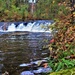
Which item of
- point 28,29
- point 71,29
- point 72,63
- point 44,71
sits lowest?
point 28,29

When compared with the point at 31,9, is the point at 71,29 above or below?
above

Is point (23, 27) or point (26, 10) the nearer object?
point (23, 27)

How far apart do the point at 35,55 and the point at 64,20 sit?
2.62 metres

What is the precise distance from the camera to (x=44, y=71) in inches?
315

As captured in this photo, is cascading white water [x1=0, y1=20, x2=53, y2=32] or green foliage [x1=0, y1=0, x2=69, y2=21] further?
green foliage [x1=0, y1=0, x2=69, y2=21]

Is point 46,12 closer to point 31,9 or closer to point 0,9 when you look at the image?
point 31,9

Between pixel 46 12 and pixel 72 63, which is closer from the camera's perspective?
pixel 72 63

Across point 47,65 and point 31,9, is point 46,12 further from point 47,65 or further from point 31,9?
point 47,65

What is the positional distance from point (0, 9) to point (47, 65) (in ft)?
77.4

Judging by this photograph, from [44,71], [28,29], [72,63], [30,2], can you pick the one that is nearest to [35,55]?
[44,71]

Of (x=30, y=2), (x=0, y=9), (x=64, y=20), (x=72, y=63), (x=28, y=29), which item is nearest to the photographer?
(x=72, y=63)

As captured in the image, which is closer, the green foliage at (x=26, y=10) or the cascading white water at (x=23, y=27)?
the cascading white water at (x=23, y=27)

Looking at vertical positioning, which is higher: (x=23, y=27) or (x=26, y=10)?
(x=26, y=10)

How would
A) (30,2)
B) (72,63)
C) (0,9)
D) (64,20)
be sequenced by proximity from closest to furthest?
(72,63)
(64,20)
(0,9)
(30,2)
